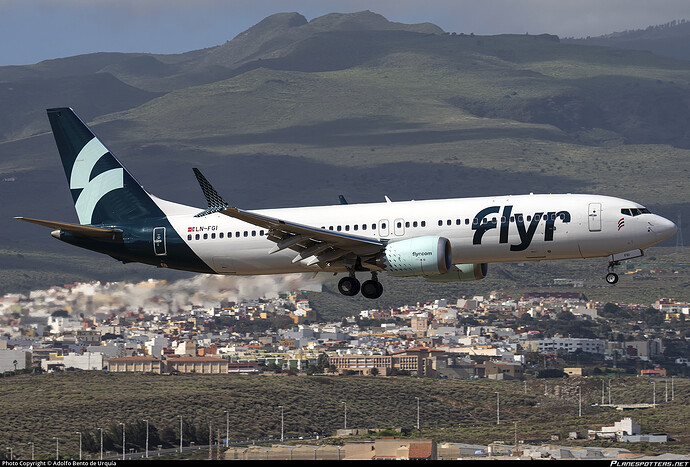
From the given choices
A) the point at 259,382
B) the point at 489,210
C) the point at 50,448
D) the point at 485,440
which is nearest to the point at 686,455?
the point at 485,440

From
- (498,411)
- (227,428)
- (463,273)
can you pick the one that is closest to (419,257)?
(463,273)

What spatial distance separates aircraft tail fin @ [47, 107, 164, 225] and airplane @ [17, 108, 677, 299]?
0.07 meters

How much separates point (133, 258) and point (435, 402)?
2329 inches

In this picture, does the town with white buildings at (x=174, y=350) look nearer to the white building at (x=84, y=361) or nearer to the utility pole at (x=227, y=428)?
the white building at (x=84, y=361)

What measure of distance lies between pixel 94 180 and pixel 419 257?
19.3 meters

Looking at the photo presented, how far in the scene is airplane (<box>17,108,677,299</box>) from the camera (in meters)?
60.0

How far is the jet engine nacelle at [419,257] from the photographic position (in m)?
59.6

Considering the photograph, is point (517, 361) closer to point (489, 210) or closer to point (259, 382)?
point (259, 382)

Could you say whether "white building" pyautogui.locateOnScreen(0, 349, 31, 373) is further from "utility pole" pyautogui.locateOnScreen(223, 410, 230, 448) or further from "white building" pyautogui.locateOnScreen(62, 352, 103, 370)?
"utility pole" pyautogui.locateOnScreen(223, 410, 230, 448)

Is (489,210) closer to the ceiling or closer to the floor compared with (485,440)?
closer to the ceiling

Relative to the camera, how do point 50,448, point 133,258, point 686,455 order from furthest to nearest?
point 50,448, point 686,455, point 133,258

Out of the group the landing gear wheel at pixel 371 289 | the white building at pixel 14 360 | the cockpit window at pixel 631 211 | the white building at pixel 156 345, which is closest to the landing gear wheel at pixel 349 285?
the landing gear wheel at pixel 371 289

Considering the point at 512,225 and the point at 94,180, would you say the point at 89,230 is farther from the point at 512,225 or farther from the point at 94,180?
the point at 512,225

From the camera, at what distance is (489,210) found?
2381 inches
